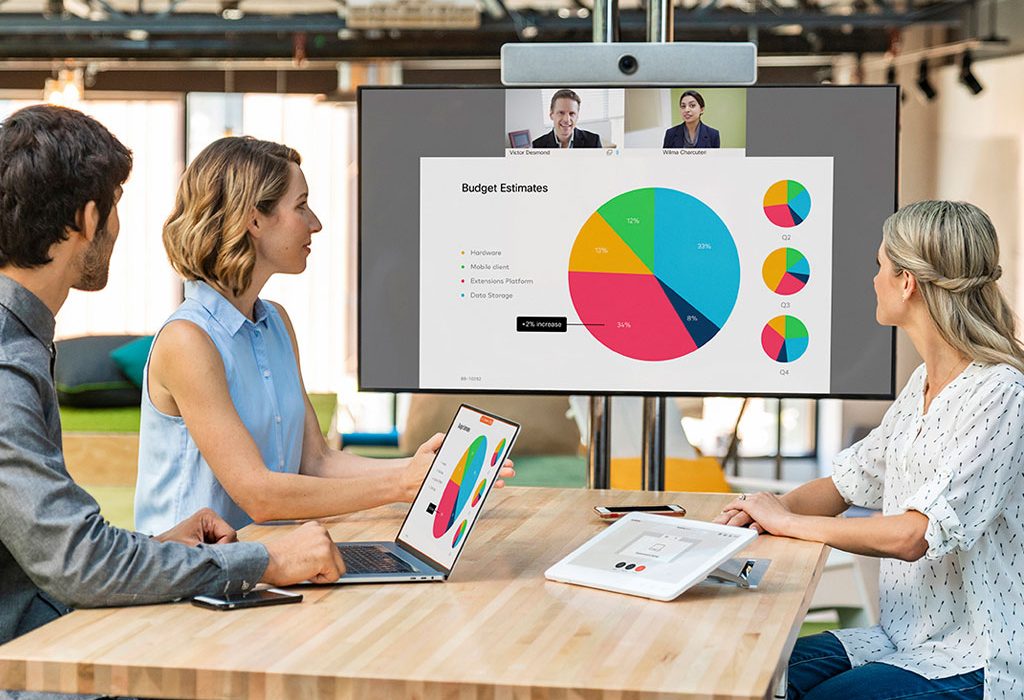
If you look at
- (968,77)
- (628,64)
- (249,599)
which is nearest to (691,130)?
(628,64)

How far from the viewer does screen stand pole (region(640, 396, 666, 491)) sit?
2990mm

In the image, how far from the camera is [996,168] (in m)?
7.48

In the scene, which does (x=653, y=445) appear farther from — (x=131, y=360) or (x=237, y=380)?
(x=131, y=360)

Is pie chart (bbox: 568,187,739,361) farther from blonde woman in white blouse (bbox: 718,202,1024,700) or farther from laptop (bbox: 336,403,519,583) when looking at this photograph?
laptop (bbox: 336,403,519,583)

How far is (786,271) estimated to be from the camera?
9.07 feet

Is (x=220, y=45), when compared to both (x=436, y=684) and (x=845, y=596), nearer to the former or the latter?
(x=845, y=596)

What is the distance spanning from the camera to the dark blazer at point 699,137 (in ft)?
9.04

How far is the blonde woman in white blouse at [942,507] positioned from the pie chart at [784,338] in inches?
16.6

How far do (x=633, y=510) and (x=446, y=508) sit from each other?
54 centimetres

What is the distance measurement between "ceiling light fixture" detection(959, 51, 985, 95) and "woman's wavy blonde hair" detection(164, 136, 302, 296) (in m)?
5.63

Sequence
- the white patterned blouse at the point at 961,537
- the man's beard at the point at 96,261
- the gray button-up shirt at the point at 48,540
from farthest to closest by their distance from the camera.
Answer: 1. the white patterned blouse at the point at 961,537
2. the man's beard at the point at 96,261
3. the gray button-up shirt at the point at 48,540

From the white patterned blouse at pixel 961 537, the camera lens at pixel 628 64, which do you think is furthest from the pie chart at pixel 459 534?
the camera lens at pixel 628 64

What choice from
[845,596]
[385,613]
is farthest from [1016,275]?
[385,613]

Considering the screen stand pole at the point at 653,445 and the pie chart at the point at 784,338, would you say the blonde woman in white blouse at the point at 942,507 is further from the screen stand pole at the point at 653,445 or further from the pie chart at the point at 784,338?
the screen stand pole at the point at 653,445
